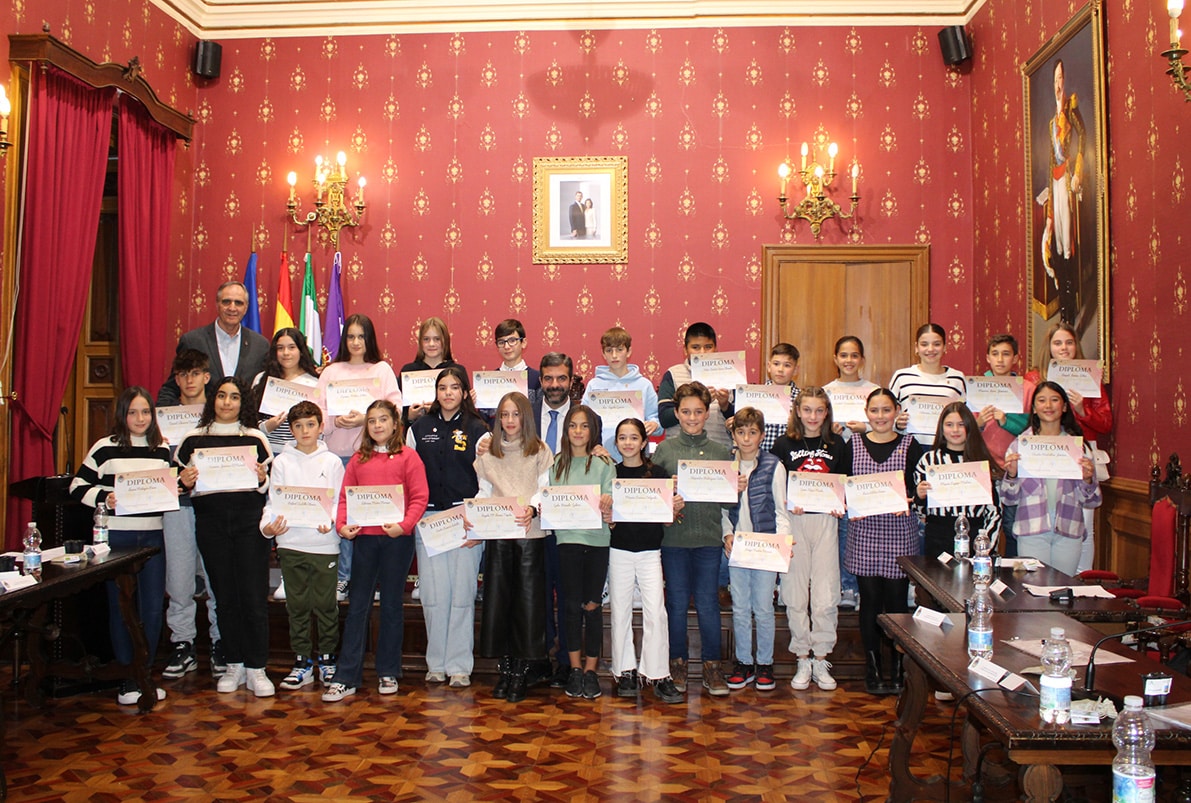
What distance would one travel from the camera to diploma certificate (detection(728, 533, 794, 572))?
4.68 m

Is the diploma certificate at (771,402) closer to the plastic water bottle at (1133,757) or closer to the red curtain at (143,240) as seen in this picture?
the plastic water bottle at (1133,757)

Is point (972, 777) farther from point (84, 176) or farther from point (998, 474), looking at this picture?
point (84, 176)

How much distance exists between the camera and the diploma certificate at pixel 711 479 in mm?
4641

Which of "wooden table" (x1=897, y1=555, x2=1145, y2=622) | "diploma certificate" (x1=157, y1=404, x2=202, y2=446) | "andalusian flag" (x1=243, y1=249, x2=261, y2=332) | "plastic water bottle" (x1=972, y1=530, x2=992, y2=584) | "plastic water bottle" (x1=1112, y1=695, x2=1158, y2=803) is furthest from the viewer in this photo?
"andalusian flag" (x1=243, y1=249, x2=261, y2=332)

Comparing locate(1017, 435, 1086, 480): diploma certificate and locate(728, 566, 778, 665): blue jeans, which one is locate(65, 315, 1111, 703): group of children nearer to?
locate(728, 566, 778, 665): blue jeans

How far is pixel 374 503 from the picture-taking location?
462 centimetres

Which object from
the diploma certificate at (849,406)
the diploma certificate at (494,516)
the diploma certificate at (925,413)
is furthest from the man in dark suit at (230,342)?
the diploma certificate at (925,413)

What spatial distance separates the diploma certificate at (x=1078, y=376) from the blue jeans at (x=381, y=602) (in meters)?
3.41

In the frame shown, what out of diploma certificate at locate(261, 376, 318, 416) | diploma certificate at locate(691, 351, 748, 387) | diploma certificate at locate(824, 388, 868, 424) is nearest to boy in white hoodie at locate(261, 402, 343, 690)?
diploma certificate at locate(261, 376, 318, 416)

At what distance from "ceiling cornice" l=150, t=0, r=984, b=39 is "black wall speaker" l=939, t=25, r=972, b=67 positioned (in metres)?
0.20

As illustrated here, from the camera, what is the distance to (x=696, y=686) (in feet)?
16.4

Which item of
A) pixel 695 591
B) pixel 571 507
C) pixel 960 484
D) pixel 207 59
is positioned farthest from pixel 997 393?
pixel 207 59

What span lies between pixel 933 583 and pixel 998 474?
122cm

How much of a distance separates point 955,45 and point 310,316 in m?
5.61
